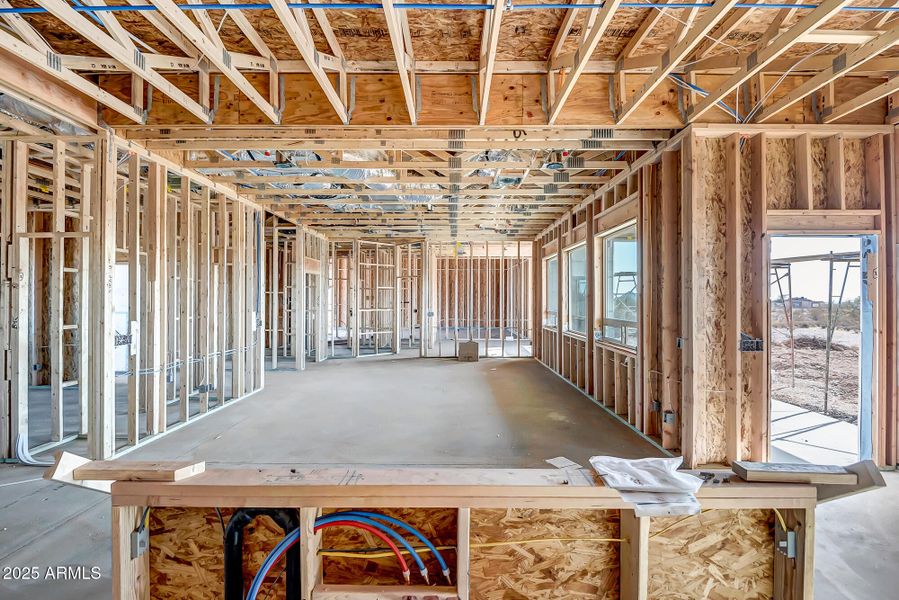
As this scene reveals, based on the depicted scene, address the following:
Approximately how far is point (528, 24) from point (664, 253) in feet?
8.11

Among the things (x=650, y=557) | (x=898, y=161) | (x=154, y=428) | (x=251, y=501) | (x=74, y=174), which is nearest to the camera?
(x=251, y=501)

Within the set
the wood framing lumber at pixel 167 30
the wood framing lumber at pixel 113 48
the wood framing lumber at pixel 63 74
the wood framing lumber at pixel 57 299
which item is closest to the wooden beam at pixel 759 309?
the wood framing lumber at pixel 167 30

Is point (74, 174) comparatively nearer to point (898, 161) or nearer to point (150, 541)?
point (150, 541)

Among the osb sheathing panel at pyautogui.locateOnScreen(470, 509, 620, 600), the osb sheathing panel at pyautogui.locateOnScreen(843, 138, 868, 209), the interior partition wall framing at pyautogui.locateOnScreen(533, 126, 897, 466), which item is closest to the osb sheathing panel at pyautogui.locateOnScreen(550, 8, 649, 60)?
the interior partition wall framing at pyautogui.locateOnScreen(533, 126, 897, 466)

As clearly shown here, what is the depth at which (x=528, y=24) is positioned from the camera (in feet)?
9.37

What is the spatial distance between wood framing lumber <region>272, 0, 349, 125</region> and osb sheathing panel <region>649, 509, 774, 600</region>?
3.14m

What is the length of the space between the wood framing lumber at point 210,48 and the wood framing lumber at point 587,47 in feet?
7.77

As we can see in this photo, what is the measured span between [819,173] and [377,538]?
4727 mm

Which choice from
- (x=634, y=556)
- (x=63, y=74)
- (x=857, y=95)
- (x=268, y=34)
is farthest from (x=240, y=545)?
(x=857, y=95)

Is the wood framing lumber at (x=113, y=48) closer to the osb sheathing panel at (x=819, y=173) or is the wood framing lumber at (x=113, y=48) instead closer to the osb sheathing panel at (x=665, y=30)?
the osb sheathing panel at (x=665, y=30)

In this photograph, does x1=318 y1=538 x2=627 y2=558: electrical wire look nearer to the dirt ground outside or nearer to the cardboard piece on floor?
the cardboard piece on floor

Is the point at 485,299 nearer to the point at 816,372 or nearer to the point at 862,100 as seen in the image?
the point at 816,372

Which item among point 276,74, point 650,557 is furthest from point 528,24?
point 650,557

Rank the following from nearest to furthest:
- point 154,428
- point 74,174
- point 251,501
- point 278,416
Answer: point 251,501 → point 154,428 → point 278,416 → point 74,174
